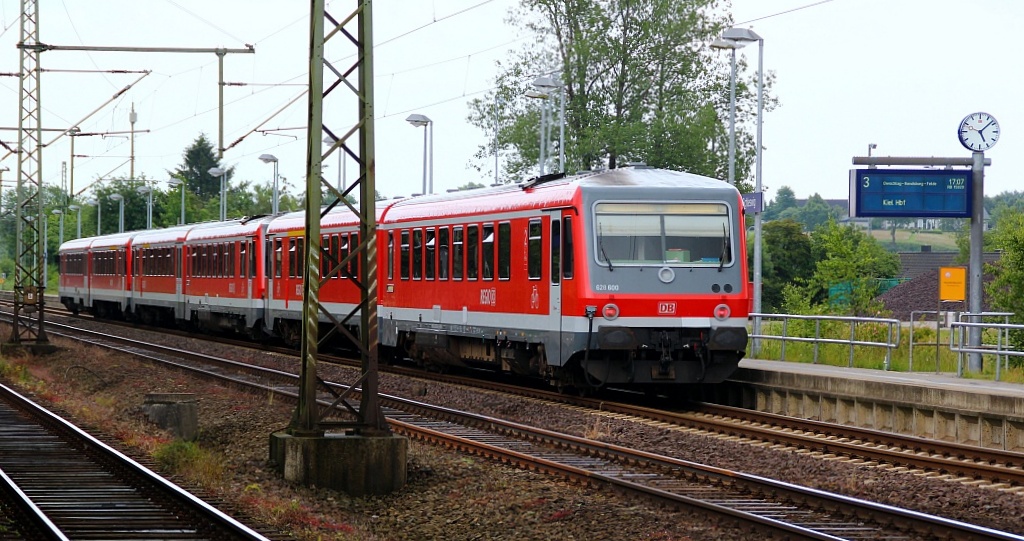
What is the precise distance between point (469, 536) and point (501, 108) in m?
46.0

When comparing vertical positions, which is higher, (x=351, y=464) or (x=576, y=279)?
(x=576, y=279)

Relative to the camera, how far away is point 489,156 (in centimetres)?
5759

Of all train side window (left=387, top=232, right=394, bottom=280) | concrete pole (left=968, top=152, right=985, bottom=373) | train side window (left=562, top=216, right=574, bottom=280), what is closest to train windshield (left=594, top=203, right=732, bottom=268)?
train side window (left=562, top=216, right=574, bottom=280)

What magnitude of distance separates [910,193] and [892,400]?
234 inches

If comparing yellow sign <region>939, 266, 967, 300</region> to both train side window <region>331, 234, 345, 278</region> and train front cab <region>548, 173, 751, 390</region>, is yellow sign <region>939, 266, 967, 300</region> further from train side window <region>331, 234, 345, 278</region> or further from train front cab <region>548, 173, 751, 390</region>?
train side window <region>331, 234, 345, 278</region>

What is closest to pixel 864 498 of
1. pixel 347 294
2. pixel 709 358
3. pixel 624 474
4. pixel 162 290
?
pixel 624 474

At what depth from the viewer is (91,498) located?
505 inches

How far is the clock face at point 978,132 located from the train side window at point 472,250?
7.37 meters

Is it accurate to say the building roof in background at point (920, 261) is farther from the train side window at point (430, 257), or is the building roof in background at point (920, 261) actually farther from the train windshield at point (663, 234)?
the train windshield at point (663, 234)

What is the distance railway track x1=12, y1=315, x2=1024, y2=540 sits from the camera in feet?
35.0

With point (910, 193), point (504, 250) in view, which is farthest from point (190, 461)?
point (910, 193)

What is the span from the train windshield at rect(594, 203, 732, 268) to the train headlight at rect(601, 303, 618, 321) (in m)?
0.55

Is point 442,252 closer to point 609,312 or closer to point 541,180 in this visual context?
point 541,180

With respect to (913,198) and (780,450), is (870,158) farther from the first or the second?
(780,450)
